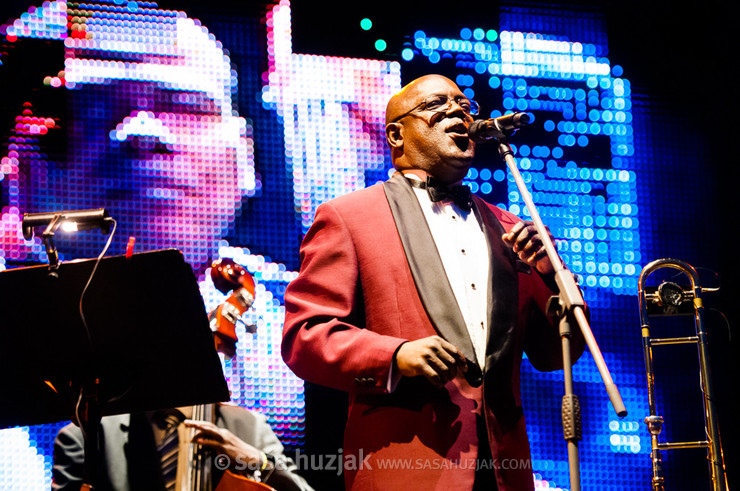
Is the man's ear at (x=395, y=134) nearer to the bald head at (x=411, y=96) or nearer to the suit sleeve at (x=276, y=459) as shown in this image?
the bald head at (x=411, y=96)

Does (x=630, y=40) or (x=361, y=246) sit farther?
(x=630, y=40)

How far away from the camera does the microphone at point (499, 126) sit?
229 cm

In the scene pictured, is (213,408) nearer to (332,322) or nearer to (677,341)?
(332,322)

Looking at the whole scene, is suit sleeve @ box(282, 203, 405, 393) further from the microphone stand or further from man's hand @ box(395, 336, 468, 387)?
the microphone stand

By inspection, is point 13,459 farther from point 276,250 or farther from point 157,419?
point 276,250

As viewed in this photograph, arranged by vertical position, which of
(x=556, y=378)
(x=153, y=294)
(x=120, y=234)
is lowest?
(x=556, y=378)

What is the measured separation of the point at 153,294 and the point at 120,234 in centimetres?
195

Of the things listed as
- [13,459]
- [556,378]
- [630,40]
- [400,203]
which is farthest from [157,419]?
[630,40]

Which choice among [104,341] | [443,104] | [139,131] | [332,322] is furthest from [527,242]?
[139,131]

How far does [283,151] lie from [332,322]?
78.0 inches

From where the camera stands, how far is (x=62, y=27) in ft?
13.1

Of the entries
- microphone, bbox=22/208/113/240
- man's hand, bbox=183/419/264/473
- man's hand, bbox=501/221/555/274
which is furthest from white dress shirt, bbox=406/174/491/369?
man's hand, bbox=183/419/264/473

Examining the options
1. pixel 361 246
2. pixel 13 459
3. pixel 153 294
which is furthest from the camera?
pixel 13 459

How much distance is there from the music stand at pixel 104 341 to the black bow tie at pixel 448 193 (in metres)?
0.94
